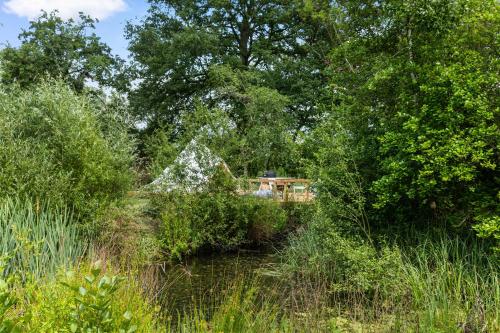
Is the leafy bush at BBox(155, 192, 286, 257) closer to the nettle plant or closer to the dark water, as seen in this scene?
the dark water

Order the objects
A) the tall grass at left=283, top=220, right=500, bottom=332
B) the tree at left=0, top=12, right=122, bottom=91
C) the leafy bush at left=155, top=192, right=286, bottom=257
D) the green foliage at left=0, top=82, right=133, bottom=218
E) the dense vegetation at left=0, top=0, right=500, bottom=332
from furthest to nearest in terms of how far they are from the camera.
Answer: the tree at left=0, top=12, right=122, bottom=91 < the leafy bush at left=155, top=192, right=286, bottom=257 < the green foliage at left=0, top=82, right=133, bottom=218 < the tall grass at left=283, top=220, right=500, bottom=332 < the dense vegetation at left=0, top=0, right=500, bottom=332

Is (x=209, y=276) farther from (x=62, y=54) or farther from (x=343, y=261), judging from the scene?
(x=62, y=54)

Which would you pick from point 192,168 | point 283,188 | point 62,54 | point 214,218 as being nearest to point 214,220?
point 214,218

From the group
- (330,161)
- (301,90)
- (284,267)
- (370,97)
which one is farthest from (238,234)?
(301,90)

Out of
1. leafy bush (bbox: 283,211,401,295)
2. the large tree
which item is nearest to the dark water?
leafy bush (bbox: 283,211,401,295)

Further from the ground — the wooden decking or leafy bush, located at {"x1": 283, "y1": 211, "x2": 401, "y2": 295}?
the wooden decking

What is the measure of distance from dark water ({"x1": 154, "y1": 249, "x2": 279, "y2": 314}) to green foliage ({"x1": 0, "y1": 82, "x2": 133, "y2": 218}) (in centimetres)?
210

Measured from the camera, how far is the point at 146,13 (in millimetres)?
21844

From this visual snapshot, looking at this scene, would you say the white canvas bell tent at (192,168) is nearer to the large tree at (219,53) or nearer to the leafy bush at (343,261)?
the leafy bush at (343,261)

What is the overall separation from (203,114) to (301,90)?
9791 millimetres

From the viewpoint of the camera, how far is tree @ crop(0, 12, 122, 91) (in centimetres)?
2155

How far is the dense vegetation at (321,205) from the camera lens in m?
3.64

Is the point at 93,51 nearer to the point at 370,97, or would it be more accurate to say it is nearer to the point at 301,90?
the point at 301,90

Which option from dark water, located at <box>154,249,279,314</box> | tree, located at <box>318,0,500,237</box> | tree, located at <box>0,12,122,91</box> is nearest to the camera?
tree, located at <box>318,0,500,237</box>
